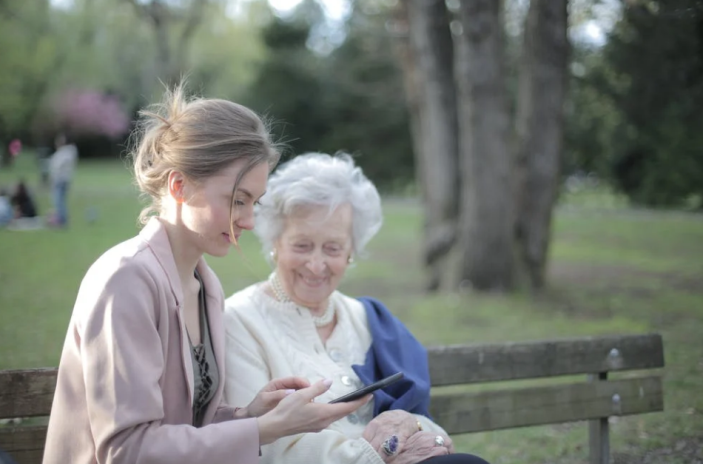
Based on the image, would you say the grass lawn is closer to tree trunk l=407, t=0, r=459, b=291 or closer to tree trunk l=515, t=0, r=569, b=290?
tree trunk l=515, t=0, r=569, b=290

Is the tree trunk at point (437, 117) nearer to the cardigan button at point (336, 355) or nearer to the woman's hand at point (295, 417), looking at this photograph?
the cardigan button at point (336, 355)

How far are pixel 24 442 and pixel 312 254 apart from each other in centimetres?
129

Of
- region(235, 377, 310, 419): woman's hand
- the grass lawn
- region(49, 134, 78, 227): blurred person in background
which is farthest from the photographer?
region(49, 134, 78, 227): blurred person in background

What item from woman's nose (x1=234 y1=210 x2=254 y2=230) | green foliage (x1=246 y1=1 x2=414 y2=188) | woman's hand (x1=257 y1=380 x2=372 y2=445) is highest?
green foliage (x1=246 y1=1 x2=414 y2=188)

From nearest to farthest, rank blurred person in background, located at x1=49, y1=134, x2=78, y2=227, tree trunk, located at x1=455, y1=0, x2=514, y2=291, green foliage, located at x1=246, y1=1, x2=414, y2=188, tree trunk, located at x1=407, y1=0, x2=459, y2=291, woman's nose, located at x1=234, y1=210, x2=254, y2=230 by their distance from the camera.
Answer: woman's nose, located at x1=234, y1=210, x2=254, y2=230 → tree trunk, located at x1=455, y1=0, x2=514, y2=291 → tree trunk, located at x1=407, y1=0, x2=459, y2=291 → blurred person in background, located at x1=49, y1=134, x2=78, y2=227 → green foliage, located at x1=246, y1=1, x2=414, y2=188

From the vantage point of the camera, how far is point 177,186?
2279mm

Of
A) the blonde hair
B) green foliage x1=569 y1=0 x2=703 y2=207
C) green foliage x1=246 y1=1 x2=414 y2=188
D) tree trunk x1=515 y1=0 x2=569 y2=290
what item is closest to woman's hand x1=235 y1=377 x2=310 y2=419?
the blonde hair

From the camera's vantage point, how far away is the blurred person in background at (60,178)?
47.2 feet

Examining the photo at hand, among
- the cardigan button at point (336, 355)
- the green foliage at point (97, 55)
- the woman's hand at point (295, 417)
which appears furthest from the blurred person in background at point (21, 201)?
the woman's hand at point (295, 417)

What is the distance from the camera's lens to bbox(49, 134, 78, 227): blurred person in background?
1440 centimetres

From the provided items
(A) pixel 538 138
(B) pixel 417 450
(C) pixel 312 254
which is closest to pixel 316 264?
(C) pixel 312 254

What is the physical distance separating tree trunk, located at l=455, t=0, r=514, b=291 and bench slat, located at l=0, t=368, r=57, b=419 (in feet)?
23.1

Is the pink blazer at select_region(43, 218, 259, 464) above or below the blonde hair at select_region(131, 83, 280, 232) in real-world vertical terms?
below

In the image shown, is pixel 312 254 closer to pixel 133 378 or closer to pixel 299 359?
pixel 299 359
